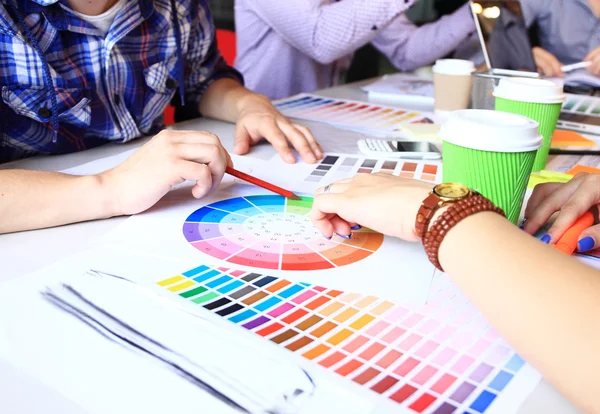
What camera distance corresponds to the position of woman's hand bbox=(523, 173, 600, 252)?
0.64m

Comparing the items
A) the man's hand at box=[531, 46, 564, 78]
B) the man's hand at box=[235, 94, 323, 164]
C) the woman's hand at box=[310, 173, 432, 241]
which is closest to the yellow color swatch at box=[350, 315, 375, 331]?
the woman's hand at box=[310, 173, 432, 241]

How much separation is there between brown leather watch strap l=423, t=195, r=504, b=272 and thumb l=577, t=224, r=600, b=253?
0.59ft

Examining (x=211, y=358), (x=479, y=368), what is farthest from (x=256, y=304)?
(x=479, y=368)

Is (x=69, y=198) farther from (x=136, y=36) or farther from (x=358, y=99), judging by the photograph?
(x=358, y=99)

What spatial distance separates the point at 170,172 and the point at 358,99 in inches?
31.1

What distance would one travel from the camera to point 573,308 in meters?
0.43

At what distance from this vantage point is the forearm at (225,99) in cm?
114

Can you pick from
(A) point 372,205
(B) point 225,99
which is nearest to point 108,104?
(B) point 225,99

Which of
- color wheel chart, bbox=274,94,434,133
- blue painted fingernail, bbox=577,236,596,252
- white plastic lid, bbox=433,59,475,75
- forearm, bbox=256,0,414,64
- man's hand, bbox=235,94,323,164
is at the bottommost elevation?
blue painted fingernail, bbox=577,236,596,252

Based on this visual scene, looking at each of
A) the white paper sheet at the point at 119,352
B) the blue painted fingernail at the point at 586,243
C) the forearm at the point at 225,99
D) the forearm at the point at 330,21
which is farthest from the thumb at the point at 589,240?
the forearm at the point at 330,21

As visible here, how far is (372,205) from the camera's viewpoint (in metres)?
0.60

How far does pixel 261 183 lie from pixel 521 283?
0.43 m

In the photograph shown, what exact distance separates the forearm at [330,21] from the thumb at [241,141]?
0.61 m

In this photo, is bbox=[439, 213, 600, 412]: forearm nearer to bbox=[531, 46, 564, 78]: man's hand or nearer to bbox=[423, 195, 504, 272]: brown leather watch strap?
bbox=[423, 195, 504, 272]: brown leather watch strap
